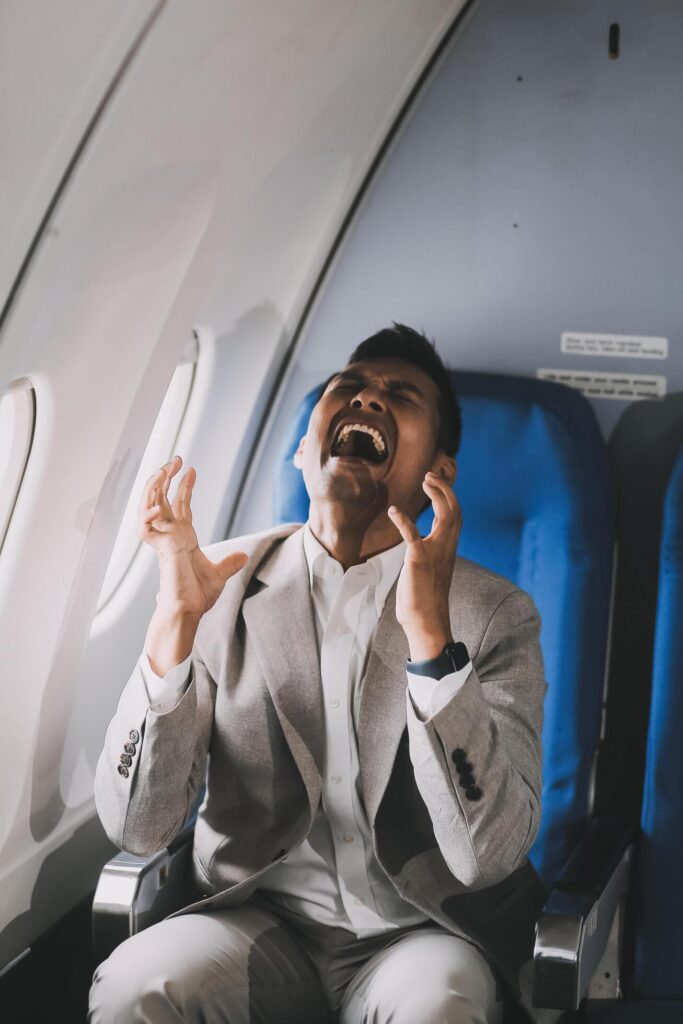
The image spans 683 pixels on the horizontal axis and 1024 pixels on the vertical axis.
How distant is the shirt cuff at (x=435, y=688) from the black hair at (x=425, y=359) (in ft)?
1.44

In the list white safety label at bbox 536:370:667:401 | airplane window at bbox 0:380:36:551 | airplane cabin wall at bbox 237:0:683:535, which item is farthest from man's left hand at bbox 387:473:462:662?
white safety label at bbox 536:370:667:401

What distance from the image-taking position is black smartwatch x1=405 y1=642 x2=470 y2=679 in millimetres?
1531

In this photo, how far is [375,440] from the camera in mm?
1727

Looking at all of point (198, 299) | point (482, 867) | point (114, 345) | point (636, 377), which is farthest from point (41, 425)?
point (636, 377)

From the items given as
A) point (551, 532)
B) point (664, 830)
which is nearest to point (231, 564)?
point (551, 532)

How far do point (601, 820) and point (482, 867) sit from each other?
0.62 m

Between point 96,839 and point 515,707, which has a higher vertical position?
point 515,707

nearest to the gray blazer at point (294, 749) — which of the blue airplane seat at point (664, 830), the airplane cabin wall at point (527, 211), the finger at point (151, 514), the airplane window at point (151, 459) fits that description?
the finger at point (151, 514)

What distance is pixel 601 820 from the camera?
2129 mm

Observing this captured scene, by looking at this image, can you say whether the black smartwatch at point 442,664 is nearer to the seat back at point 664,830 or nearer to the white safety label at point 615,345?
the seat back at point 664,830

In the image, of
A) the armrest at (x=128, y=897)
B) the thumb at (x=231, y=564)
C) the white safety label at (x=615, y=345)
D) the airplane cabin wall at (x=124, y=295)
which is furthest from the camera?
the white safety label at (x=615, y=345)

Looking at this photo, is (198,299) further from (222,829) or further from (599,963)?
(599,963)

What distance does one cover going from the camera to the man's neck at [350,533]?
171 centimetres

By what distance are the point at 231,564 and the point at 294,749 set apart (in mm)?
329
